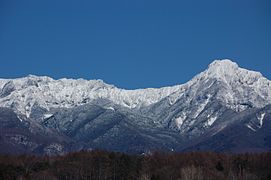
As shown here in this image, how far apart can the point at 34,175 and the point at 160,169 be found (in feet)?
119

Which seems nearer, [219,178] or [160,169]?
[219,178]

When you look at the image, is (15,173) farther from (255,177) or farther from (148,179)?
(255,177)

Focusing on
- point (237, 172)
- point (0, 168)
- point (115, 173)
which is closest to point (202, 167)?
point (237, 172)

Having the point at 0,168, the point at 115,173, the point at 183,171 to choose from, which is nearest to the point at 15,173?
the point at 0,168

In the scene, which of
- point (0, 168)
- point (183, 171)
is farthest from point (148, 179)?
point (0, 168)

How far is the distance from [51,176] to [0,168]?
20781mm

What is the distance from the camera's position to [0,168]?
179750 millimetres

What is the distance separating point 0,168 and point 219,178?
191ft

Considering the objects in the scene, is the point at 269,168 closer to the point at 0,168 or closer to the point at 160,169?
the point at 160,169

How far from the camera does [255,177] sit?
7244 inches

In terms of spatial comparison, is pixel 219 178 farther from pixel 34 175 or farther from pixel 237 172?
pixel 34 175

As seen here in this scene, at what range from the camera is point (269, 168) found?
198m

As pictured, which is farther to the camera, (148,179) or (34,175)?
(34,175)

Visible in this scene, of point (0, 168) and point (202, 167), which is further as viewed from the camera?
point (202, 167)
